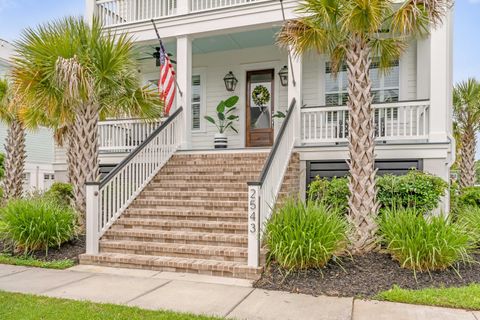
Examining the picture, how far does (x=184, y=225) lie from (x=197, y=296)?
2214mm

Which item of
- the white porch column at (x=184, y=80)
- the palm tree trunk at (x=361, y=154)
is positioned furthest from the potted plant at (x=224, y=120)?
the palm tree trunk at (x=361, y=154)

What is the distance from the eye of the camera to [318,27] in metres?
6.68

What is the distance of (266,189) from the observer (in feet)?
20.3

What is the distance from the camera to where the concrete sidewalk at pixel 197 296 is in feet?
13.4

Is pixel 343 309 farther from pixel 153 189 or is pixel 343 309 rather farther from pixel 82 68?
pixel 82 68

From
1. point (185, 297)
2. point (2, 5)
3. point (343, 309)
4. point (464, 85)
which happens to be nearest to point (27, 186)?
point (2, 5)

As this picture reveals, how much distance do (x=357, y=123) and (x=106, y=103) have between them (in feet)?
15.9

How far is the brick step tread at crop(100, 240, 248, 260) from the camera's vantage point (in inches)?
230

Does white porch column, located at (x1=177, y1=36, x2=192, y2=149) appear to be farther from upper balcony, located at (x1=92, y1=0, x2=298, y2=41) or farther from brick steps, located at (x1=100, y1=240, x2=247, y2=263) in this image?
brick steps, located at (x1=100, y1=240, x2=247, y2=263)

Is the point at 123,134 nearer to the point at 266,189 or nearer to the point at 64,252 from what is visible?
the point at 64,252

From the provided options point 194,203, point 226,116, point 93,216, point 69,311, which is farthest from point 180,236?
point 226,116

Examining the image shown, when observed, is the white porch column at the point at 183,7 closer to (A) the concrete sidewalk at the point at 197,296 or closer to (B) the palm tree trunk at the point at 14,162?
(B) the palm tree trunk at the point at 14,162

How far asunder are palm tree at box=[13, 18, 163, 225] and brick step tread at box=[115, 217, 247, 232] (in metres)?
1.22

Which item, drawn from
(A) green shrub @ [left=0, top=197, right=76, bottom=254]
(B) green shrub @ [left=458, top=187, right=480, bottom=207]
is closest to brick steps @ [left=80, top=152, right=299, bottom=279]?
(A) green shrub @ [left=0, top=197, right=76, bottom=254]
